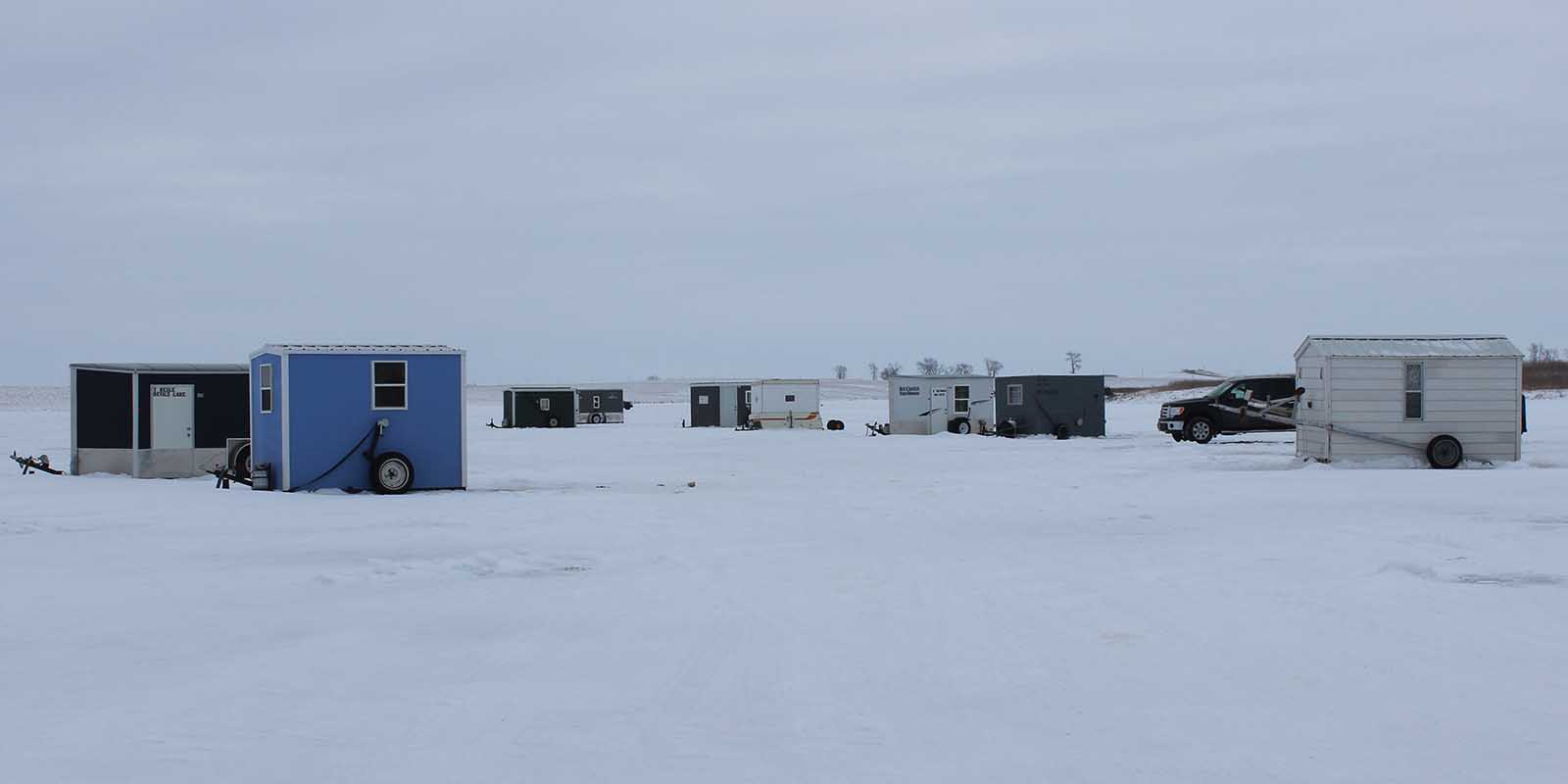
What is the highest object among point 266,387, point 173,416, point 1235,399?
point 266,387

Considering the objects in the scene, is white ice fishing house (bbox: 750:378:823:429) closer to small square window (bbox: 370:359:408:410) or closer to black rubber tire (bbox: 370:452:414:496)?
small square window (bbox: 370:359:408:410)

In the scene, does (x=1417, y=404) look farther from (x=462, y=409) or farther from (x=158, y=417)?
(x=158, y=417)

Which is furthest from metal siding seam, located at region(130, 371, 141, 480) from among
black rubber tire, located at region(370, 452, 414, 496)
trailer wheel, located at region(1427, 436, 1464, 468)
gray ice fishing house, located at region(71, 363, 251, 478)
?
trailer wheel, located at region(1427, 436, 1464, 468)

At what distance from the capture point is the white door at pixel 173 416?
25922mm

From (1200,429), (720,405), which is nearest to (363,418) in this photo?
(1200,429)

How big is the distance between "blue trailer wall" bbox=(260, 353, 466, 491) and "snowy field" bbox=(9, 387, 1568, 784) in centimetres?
353

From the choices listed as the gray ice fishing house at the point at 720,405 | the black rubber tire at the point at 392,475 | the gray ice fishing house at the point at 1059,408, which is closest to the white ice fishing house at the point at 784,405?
the gray ice fishing house at the point at 720,405

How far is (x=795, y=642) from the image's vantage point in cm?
884

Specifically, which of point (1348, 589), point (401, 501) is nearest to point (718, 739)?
point (1348, 589)

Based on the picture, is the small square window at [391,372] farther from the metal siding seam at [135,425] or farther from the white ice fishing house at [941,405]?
the white ice fishing house at [941,405]

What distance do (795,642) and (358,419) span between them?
15.0 m

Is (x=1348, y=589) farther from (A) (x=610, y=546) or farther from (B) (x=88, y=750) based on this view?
(B) (x=88, y=750)

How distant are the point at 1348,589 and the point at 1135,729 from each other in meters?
4.89

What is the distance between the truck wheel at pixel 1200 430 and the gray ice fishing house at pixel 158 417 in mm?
23513
